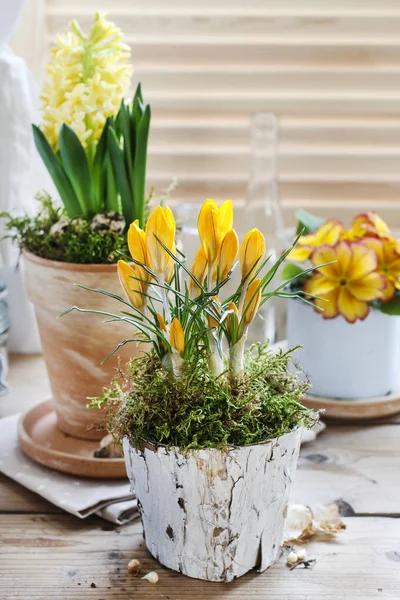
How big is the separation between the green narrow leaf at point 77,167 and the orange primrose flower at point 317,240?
26 cm

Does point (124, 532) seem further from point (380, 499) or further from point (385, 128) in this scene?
point (385, 128)

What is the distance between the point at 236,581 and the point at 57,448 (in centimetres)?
28

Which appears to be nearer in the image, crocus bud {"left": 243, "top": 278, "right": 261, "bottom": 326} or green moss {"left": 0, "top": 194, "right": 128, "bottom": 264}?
crocus bud {"left": 243, "top": 278, "right": 261, "bottom": 326}

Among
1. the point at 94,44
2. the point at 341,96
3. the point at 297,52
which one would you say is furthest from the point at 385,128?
the point at 94,44

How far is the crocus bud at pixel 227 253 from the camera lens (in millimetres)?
605

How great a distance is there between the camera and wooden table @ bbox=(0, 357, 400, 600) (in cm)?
64

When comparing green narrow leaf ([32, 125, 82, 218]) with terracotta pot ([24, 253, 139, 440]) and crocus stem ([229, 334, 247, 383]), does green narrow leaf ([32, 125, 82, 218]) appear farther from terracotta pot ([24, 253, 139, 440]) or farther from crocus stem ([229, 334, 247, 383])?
crocus stem ([229, 334, 247, 383])

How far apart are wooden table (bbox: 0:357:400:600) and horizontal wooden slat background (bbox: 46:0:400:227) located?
2.12ft

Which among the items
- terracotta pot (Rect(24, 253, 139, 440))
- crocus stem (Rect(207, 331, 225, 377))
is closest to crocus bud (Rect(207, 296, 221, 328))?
crocus stem (Rect(207, 331, 225, 377))

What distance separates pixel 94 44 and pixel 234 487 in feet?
1.50

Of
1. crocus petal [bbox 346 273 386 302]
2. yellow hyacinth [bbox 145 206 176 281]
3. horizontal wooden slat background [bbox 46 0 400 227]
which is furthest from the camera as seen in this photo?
horizontal wooden slat background [bbox 46 0 400 227]

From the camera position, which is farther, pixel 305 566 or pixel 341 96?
pixel 341 96

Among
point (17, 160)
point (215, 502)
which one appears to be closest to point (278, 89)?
point (17, 160)

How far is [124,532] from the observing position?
727 mm
